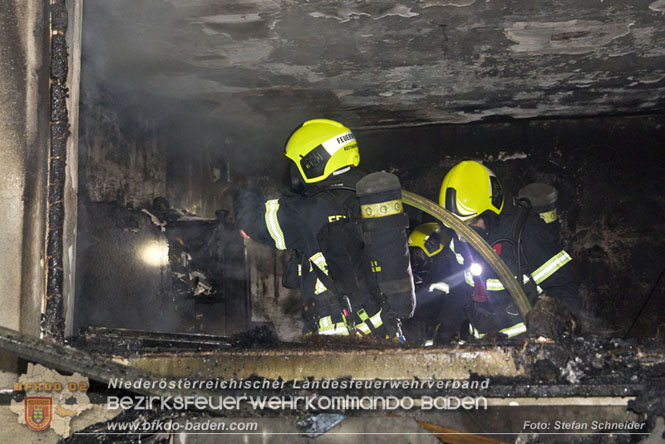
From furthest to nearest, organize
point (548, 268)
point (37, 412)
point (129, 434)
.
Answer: point (548, 268), point (37, 412), point (129, 434)

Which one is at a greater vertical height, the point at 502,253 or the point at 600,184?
the point at 600,184

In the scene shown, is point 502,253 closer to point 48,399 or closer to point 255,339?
point 255,339

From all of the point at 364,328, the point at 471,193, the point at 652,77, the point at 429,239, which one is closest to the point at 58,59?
the point at 364,328

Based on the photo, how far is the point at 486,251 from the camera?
13.0 ft

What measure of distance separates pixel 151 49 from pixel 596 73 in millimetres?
3617

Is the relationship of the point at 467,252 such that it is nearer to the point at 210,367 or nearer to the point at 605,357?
the point at 605,357

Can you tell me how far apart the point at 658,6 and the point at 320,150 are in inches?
91.7

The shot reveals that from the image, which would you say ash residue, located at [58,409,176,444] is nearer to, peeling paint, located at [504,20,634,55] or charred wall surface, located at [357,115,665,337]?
peeling paint, located at [504,20,634,55]

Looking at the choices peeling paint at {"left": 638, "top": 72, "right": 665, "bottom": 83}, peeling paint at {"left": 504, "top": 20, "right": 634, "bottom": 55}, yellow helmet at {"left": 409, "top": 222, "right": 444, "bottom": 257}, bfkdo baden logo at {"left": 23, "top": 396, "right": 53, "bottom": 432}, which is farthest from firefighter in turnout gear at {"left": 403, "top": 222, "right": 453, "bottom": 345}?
bfkdo baden logo at {"left": 23, "top": 396, "right": 53, "bottom": 432}

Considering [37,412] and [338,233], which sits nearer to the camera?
[37,412]

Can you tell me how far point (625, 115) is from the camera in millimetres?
5984

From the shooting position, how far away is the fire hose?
3.75 meters

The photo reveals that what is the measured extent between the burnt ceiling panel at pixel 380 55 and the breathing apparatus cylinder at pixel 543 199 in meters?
0.99

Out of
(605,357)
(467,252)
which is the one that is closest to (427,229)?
(467,252)
